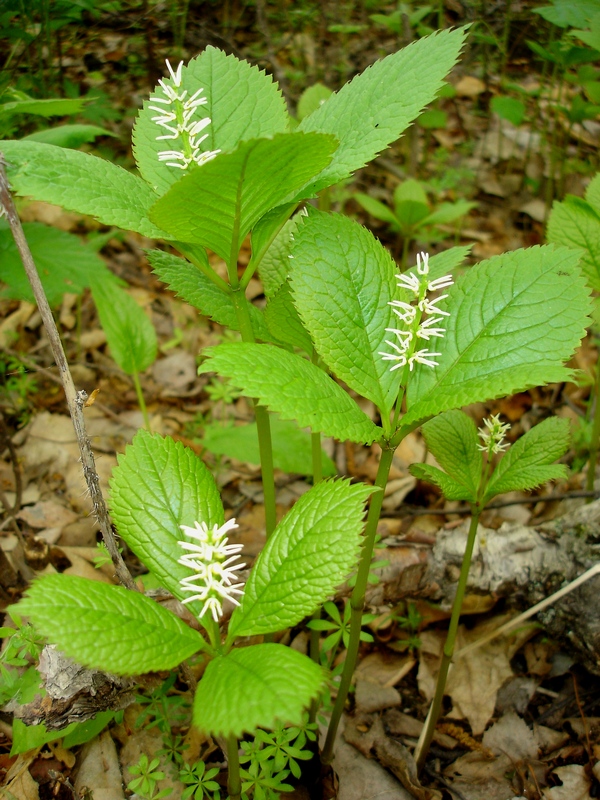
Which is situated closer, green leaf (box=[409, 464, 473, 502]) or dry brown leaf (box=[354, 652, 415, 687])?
green leaf (box=[409, 464, 473, 502])

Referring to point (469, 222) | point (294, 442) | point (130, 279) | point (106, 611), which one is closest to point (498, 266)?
point (106, 611)

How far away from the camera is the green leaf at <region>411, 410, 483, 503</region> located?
156cm

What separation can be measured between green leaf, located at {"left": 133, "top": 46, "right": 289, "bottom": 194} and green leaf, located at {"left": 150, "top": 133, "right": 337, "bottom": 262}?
24 centimetres

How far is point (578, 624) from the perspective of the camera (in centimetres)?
187

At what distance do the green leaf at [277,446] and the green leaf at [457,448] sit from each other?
0.70 meters

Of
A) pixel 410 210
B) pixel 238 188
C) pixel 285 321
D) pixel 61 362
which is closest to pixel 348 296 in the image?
pixel 285 321

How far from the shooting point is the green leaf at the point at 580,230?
1.86 metres

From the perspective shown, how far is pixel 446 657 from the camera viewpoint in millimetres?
1683

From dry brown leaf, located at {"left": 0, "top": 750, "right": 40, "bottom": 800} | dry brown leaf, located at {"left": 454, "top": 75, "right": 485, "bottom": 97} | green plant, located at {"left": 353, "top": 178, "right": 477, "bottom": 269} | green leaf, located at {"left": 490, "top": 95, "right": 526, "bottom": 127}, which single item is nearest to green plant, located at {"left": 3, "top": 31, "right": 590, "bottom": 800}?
dry brown leaf, located at {"left": 0, "top": 750, "right": 40, "bottom": 800}

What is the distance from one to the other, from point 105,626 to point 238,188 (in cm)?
74

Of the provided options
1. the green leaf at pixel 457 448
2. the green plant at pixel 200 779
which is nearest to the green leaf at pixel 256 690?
the green plant at pixel 200 779

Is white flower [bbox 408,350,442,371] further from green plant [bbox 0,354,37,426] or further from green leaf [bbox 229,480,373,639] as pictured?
green plant [bbox 0,354,37,426]

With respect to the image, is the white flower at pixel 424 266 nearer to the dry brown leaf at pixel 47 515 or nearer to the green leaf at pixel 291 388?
the green leaf at pixel 291 388

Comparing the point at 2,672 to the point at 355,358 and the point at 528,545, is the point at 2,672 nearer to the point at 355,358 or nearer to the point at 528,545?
the point at 355,358
